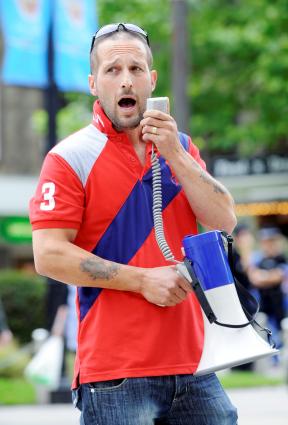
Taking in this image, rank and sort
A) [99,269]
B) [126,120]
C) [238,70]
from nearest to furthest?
[99,269] → [126,120] → [238,70]

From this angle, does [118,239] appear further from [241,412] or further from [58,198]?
[241,412]

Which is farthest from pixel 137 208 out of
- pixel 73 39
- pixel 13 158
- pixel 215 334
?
pixel 13 158

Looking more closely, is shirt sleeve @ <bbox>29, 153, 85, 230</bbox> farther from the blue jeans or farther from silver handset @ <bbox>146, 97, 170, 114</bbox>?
Result: the blue jeans

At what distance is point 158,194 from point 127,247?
0.19m

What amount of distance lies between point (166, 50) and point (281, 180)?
3.37 m

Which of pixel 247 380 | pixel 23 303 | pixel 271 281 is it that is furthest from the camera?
pixel 23 303

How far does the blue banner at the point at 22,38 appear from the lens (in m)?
13.2

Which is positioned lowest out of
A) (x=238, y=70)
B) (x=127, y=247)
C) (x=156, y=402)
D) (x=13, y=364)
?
(x=156, y=402)

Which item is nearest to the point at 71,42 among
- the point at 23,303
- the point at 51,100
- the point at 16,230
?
the point at 51,100

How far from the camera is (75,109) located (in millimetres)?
24266

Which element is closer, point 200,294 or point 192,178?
point 200,294

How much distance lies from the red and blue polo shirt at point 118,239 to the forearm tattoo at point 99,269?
8 centimetres

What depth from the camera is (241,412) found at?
11.1 meters

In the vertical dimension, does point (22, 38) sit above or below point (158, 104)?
above
